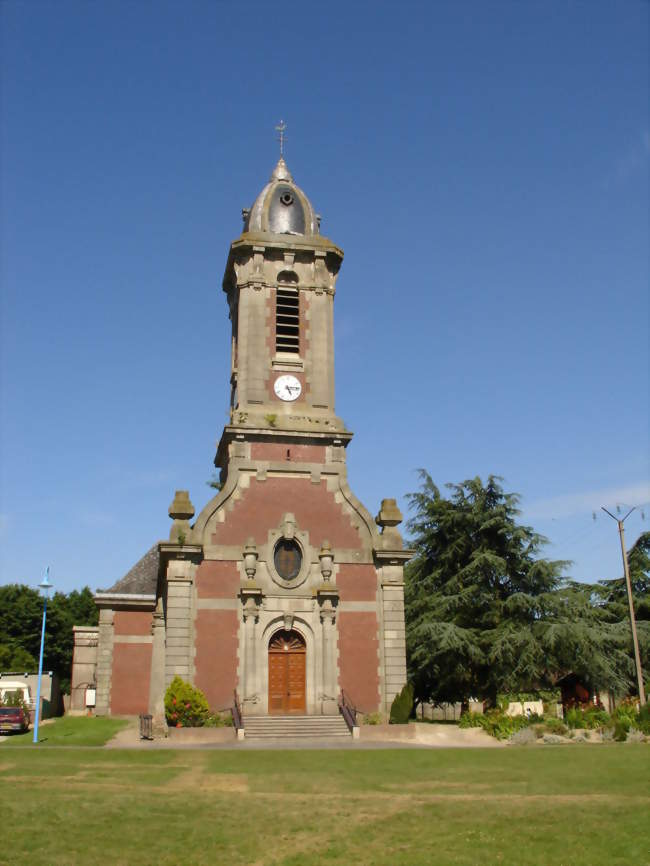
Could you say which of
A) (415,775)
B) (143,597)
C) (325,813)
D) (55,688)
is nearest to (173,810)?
(325,813)

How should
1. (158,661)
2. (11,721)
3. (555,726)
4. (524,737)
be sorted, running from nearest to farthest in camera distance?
(524,737) < (555,726) < (11,721) < (158,661)

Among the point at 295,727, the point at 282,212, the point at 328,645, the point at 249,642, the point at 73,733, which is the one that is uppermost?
the point at 282,212

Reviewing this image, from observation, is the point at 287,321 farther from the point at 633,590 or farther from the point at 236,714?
the point at 633,590

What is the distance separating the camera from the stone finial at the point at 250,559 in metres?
29.5

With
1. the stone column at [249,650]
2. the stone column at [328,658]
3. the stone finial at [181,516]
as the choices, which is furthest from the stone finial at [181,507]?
the stone column at [328,658]

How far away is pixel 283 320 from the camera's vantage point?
114 ft

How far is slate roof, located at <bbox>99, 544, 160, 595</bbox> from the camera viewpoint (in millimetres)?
39625

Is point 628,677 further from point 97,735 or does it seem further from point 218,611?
point 97,735

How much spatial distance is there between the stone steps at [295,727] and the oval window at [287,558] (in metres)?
4.79

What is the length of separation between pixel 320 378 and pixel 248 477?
507 cm

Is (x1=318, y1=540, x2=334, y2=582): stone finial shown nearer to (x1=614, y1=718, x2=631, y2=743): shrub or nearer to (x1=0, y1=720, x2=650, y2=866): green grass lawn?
(x1=614, y1=718, x2=631, y2=743): shrub

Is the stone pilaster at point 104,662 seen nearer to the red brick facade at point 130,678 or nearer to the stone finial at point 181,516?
the red brick facade at point 130,678

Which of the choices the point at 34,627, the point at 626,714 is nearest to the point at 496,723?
the point at 626,714

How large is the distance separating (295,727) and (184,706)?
3.60 m
